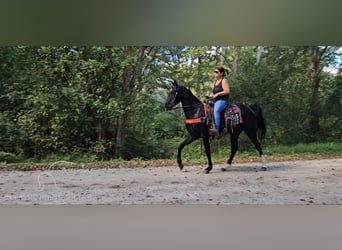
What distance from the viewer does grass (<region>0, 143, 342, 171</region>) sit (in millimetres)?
3965

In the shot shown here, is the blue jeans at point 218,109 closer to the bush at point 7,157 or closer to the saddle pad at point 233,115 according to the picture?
the saddle pad at point 233,115

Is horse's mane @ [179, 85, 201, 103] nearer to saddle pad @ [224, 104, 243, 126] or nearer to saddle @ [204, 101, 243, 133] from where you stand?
saddle @ [204, 101, 243, 133]

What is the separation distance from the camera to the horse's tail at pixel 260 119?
401cm

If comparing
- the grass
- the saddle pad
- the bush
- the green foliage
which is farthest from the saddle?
the bush

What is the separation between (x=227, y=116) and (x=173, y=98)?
1.83 feet

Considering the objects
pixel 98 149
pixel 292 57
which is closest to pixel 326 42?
pixel 292 57

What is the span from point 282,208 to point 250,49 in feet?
4.97

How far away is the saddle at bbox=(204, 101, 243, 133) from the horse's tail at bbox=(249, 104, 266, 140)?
152mm

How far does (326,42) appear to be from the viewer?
388 centimetres

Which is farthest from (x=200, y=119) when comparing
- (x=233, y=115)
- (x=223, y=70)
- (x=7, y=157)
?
(x=7, y=157)

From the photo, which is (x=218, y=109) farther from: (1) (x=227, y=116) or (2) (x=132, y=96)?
(2) (x=132, y=96)

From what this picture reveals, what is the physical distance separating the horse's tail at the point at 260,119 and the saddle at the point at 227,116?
152 millimetres

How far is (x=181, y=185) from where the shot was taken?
12.7 ft

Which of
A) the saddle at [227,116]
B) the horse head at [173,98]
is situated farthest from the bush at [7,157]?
the saddle at [227,116]
